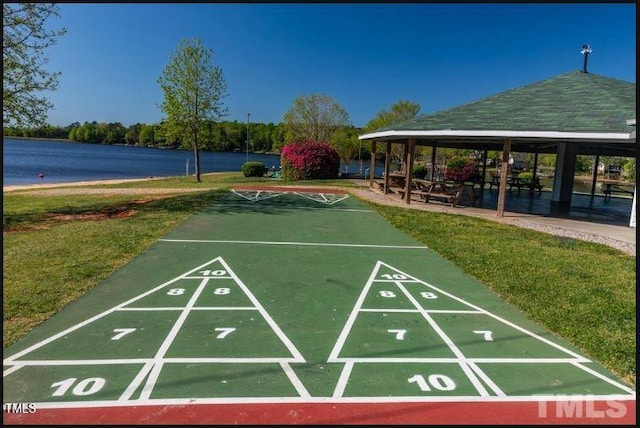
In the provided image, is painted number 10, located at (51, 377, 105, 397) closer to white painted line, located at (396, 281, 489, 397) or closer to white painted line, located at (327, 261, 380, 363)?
white painted line, located at (327, 261, 380, 363)

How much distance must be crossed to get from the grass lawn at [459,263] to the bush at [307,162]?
14610mm

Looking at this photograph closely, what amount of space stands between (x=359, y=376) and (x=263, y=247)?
15.9 ft

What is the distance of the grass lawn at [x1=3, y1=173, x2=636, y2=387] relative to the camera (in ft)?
15.9

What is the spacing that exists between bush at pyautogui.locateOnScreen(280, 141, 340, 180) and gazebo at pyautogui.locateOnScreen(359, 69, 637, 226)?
961 cm

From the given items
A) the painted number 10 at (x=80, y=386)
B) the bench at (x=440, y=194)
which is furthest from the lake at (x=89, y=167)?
the bench at (x=440, y=194)

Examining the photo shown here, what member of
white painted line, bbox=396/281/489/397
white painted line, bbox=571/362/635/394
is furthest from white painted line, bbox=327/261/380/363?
white painted line, bbox=571/362/635/394

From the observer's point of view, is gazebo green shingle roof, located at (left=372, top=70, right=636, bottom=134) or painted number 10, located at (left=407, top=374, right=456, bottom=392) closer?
painted number 10, located at (left=407, top=374, right=456, bottom=392)

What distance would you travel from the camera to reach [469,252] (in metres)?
8.29

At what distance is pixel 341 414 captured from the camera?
3145 millimetres

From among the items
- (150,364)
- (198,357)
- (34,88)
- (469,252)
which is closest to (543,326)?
(469,252)

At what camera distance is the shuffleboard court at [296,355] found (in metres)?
3.21

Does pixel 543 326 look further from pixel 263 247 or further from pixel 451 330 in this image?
pixel 263 247

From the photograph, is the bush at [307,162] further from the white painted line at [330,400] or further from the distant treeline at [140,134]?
the distant treeline at [140,134]

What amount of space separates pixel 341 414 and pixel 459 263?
16.6ft
